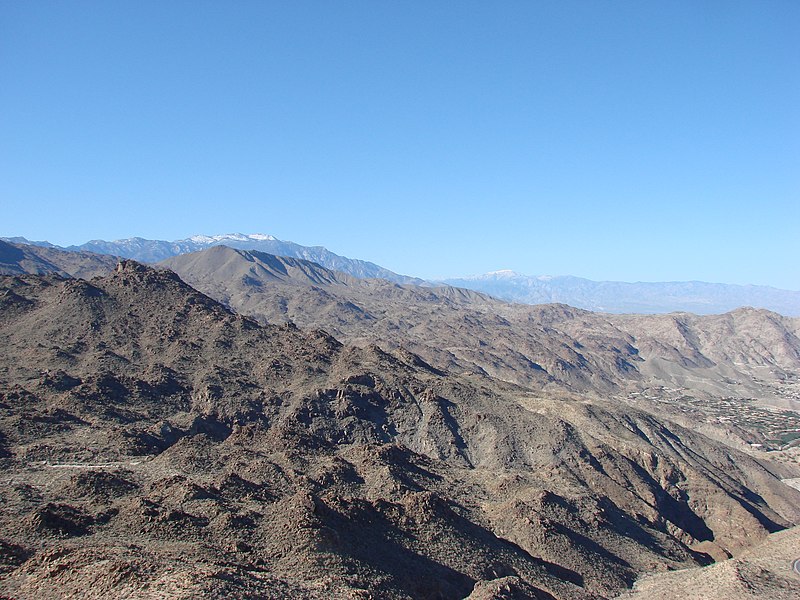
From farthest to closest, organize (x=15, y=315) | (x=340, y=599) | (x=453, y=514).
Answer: (x=15, y=315)
(x=453, y=514)
(x=340, y=599)

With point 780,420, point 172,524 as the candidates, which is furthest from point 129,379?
point 780,420

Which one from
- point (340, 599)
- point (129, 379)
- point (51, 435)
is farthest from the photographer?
point (129, 379)

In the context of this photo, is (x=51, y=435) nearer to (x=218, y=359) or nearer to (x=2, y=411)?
(x=2, y=411)

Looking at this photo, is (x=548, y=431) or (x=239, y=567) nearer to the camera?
(x=239, y=567)

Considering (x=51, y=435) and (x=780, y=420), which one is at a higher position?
(x=51, y=435)

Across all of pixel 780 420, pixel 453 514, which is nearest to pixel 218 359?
pixel 453 514

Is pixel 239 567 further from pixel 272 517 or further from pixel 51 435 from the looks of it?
pixel 51 435

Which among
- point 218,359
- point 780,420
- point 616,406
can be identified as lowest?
point 780,420
